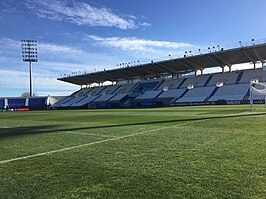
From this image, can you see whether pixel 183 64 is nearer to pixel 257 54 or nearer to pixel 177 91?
pixel 177 91

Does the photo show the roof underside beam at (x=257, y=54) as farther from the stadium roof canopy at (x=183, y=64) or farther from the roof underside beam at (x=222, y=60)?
the roof underside beam at (x=222, y=60)

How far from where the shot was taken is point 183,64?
54.7 metres

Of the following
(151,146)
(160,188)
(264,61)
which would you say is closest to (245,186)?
(160,188)

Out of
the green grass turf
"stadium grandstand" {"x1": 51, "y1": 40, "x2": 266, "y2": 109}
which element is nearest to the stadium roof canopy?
"stadium grandstand" {"x1": 51, "y1": 40, "x2": 266, "y2": 109}

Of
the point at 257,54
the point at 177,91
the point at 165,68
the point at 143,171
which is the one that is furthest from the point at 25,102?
the point at 143,171

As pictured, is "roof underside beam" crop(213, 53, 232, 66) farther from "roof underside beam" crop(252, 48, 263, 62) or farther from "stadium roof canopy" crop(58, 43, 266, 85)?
"roof underside beam" crop(252, 48, 263, 62)

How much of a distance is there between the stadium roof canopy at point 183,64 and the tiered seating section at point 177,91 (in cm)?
221

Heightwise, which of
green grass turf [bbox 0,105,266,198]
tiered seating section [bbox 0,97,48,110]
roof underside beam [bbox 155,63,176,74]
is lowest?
green grass turf [bbox 0,105,266,198]

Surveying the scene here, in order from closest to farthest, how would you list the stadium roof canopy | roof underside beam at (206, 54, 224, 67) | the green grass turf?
the green grass turf < the stadium roof canopy < roof underside beam at (206, 54, 224, 67)

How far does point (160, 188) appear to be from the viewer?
140 inches

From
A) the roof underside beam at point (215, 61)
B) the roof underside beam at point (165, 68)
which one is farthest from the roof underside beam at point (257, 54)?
the roof underside beam at point (165, 68)

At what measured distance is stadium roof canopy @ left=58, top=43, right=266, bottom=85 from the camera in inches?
1774

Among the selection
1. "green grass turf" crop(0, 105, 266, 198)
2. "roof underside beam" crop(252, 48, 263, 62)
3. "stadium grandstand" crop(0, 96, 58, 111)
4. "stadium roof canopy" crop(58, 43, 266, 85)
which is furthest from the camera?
"stadium grandstand" crop(0, 96, 58, 111)

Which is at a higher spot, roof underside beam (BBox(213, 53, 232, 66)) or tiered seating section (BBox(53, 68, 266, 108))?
roof underside beam (BBox(213, 53, 232, 66))
